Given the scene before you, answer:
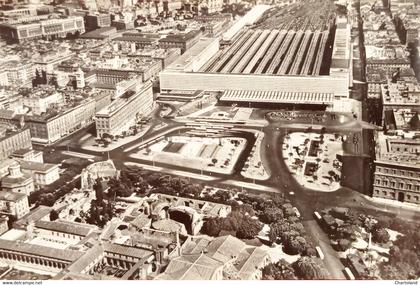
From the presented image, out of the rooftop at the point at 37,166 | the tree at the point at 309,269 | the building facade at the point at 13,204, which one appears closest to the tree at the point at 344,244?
the tree at the point at 309,269

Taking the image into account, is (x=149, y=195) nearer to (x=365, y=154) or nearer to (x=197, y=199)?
(x=197, y=199)

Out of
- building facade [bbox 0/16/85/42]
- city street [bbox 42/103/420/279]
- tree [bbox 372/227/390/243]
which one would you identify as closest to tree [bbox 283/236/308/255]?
city street [bbox 42/103/420/279]

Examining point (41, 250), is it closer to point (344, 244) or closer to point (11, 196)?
point (11, 196)

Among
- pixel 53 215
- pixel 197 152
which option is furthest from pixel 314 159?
pixel 53 215

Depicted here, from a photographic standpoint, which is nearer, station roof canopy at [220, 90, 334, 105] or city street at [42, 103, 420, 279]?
city street at [42, 103, 420, 279]

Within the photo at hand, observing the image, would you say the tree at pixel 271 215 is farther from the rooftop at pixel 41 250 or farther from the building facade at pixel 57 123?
the building facade at pixel 57 123

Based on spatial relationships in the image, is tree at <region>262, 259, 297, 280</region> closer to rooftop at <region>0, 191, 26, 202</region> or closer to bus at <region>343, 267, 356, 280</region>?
bus at <region>343, 267, 356, 280</region>
